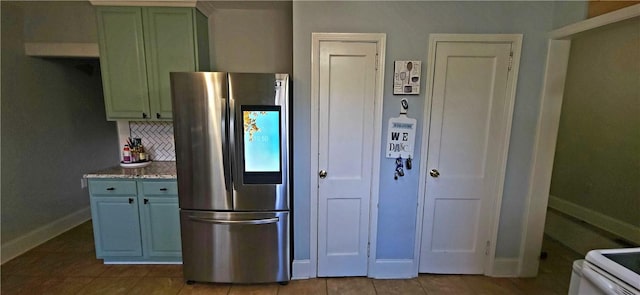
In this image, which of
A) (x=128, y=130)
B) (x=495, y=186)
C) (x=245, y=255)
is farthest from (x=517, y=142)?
(x=128, y=130)

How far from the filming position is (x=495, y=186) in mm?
2230

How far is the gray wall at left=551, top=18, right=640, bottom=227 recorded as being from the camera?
2.44 meters

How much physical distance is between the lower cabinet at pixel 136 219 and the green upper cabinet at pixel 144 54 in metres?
0.68

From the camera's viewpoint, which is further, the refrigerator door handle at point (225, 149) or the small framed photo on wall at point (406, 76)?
the small framed photo on wall at point (406, 76)

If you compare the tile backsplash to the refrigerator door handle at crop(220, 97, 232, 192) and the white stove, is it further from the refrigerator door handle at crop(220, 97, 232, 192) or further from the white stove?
the white stove

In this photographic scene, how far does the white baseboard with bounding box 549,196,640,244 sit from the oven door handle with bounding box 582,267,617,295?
194 cm

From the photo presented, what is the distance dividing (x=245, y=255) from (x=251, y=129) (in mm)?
1062

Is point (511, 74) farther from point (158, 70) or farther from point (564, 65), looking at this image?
point (158, 70)

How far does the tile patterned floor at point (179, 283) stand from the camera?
2.15 meters

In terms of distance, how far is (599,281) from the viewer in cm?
119

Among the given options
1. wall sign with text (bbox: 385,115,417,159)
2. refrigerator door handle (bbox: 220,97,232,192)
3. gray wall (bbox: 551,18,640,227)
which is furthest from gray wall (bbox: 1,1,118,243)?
gray wall (bbox: 551,18,640,227)

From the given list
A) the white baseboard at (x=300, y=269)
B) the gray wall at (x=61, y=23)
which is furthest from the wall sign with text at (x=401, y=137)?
the gray wall at (x=61, y=23)

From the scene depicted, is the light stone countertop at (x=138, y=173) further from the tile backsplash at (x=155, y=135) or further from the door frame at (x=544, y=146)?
the door frame at (x=544, y=146)

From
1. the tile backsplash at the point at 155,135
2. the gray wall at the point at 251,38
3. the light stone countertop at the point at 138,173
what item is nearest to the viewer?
the light stone countertop at the point at 138,173
